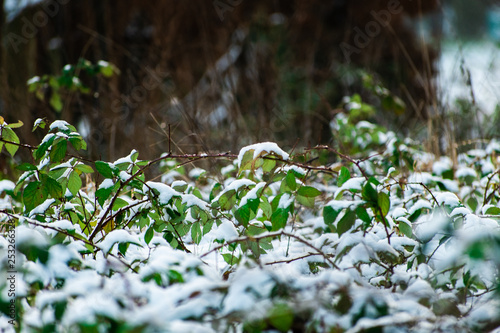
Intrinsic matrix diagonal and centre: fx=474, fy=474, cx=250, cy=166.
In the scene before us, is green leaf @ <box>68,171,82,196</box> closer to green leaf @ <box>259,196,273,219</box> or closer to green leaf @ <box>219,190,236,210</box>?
green leaf @ <box>219,190,236,210</box>

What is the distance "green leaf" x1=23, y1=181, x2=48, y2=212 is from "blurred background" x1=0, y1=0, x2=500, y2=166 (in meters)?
1.60

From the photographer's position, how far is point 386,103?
120 inches

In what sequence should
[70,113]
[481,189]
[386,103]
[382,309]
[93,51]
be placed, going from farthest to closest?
1. [93,51]
2. [70,113]
3. [386,103]
4. [481,189]
5. [382,309]

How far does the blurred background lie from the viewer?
3625 millimetres

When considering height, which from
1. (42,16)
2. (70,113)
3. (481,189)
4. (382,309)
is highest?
(42,16)

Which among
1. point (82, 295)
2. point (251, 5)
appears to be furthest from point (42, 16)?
point (82, 295)

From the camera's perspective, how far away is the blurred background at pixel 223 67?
11.9 ft

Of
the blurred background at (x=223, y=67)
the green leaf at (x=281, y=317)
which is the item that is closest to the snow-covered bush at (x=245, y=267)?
the green leaf at (x=281, y=317)

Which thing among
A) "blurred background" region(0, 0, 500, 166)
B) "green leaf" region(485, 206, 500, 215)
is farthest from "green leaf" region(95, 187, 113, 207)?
"blurred background" region(0, 0, 500, 166)

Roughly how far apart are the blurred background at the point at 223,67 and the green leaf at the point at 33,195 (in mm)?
1600

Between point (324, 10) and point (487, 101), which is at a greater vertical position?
point (324, 10)

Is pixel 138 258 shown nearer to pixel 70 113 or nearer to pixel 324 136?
pixel 70 113

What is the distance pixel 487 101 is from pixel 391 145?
1762 mm

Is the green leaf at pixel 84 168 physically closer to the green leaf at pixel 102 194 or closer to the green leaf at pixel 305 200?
the green leaf at pixel 102 194
